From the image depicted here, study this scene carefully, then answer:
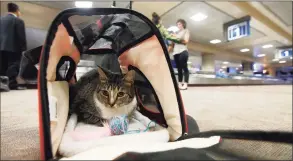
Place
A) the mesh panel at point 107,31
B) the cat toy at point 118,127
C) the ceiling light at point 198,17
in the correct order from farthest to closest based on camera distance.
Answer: the ceiling light at point 198,17 → the mesh panel at point 107,31 → the cat toy at point 118,127

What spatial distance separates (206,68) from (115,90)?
29.0 ft

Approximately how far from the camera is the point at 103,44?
2.81 ft

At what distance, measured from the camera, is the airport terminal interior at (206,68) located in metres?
0.67

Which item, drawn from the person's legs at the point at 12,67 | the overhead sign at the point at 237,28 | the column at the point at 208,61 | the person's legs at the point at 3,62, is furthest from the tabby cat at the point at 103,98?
the column at the point at 208,61

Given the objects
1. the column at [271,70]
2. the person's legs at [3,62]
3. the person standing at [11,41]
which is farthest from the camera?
the column at [271,70]

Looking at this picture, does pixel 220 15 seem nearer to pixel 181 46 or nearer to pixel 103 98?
pixel 181 46

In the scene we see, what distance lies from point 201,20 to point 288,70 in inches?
556

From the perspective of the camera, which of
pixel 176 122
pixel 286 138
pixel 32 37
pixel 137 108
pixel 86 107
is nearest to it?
pixel 286 138

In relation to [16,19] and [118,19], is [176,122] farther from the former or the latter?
[16,19]

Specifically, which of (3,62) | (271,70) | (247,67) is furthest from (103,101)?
(271,70)

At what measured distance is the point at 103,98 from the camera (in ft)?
2.72

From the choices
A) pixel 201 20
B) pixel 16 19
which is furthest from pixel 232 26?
pixel 16 19

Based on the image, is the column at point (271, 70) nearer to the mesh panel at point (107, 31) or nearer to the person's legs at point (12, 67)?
the person's legs at point (12, 67)

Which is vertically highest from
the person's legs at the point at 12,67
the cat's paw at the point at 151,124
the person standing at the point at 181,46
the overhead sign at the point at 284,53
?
the overhead sign at the point at 284,53
